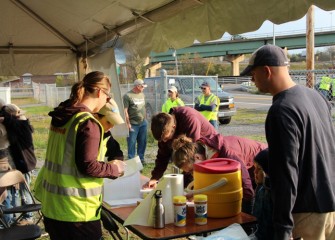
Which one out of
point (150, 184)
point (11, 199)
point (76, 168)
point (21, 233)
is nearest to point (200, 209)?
point (76, 168)

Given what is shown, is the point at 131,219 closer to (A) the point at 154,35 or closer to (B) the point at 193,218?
(B) the point at 193,218

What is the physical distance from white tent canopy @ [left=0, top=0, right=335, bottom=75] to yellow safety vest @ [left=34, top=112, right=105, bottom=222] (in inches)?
43.0

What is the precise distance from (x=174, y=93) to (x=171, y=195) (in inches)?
262

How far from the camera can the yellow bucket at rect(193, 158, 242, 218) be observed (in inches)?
95.4

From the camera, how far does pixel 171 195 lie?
2.44 m

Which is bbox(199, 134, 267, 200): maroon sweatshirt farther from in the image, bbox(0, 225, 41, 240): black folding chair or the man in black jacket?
bbox(0, 225, 41, 240): black folding chair

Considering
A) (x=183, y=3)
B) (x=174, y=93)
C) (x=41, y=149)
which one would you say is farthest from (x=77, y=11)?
(x=41, y=149)

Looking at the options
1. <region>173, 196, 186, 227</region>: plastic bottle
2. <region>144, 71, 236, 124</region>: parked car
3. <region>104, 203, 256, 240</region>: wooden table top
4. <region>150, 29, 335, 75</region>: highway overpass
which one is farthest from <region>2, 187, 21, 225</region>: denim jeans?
<region>150, 29, 335, 75</region>: highway overpass

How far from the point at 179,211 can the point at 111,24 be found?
7.43 feet

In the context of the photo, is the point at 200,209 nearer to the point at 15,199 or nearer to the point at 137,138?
the point at 15,199

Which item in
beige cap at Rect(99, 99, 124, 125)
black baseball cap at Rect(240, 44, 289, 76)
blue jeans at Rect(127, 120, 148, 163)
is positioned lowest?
blue jeans at Rect(127, 120, 148, 163)

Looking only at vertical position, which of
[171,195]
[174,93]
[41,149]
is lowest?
[41,149]

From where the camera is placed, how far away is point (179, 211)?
7.61 ft

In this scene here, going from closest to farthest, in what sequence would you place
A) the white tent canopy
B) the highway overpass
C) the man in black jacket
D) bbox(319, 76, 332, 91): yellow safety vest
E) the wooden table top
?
1. the man in black jacket
2. the wooden table top
3. the white tent canopy
4. bbox(319, 76, 332, 91): yellow safety vest
5. the highway overpass
